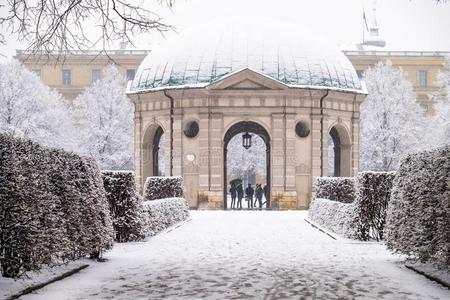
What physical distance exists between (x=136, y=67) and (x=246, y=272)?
66263mm

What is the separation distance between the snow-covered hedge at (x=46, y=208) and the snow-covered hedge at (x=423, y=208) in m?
Answer: 5.57

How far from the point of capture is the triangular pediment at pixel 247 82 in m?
34.6

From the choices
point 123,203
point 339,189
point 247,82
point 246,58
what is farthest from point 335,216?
point 246,58

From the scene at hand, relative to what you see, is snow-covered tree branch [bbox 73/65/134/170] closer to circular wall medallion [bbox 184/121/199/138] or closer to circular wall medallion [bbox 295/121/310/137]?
circular wall medallion [bbox 184/121/199/138]

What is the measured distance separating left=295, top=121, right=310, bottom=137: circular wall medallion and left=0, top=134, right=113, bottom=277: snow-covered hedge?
73.2ft

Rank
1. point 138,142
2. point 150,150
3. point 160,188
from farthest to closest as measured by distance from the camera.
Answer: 1. point 150,150
2. point 138,142
3. point 160,188

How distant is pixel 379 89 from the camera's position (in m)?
50.9

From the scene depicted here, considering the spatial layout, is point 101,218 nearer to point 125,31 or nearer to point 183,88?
point 125,31

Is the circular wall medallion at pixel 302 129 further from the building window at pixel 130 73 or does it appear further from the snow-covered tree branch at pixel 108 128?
the building window at pixel 130 73

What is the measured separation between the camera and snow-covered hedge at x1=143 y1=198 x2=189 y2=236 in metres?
19.7

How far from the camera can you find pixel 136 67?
253 ft

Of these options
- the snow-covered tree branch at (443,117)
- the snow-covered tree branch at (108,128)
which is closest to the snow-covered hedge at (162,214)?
the snow-covered tree branch at (443,117)

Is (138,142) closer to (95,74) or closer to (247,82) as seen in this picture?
(247,82)

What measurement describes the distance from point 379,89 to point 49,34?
135ft
